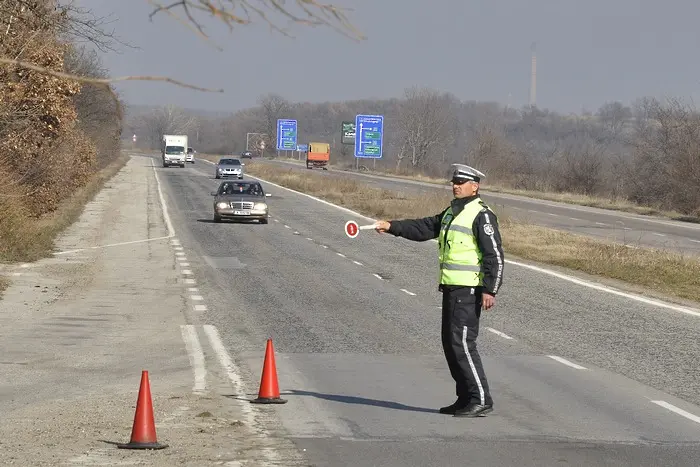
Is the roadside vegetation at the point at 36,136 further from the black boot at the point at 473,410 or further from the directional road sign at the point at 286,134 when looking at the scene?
the directional road sign at the point at 286,134

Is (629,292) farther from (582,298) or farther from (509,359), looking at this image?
(509,359)

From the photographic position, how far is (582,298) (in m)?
20.9

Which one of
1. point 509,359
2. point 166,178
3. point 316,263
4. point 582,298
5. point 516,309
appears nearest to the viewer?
point 509,359

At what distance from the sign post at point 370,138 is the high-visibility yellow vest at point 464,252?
88689mm

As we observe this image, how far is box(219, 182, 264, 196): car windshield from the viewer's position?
42.2 m

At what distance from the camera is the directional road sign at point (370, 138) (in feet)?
324

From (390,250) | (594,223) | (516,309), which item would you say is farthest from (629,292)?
(594,223)

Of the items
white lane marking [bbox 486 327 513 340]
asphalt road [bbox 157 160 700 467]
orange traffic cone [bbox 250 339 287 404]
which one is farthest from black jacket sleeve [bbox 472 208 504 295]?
white lane marking [bbox 486 327 513 340]

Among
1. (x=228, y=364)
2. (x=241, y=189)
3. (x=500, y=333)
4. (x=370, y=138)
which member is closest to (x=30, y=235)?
(x=241, y=189)

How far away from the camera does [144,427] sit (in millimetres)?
8234

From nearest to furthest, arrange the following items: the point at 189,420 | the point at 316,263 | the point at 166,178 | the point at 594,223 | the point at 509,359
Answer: the point at 189,420 < the point at 509,359 < the point at 316,263 < the point at 594,223 < the point at 166,178

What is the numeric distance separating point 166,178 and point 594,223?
44.4 metres

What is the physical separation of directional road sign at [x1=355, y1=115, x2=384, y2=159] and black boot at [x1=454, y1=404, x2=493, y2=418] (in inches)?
3497

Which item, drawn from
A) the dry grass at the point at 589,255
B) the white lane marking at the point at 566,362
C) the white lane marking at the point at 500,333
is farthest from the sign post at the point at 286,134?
the white lane marking at the point at 566,362
